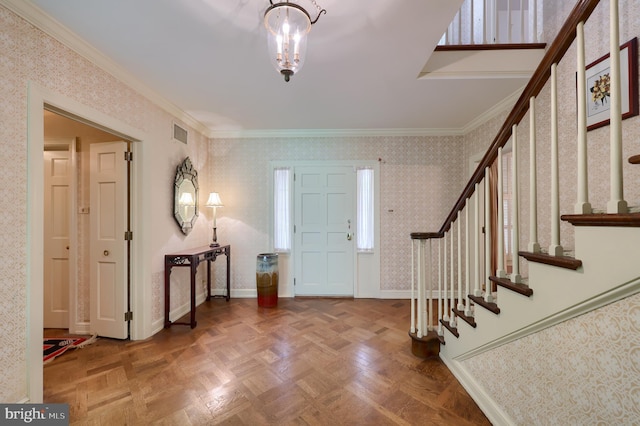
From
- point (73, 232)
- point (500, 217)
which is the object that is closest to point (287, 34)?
point (500, 217)

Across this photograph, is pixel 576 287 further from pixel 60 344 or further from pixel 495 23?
pixel 60 344

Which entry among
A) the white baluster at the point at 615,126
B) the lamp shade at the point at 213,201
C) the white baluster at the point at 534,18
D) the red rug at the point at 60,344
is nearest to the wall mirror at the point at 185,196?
the lamp shade at the point at 213,201

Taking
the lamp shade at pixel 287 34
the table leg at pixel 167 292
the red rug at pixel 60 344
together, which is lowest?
the red rug at pixel 60 344

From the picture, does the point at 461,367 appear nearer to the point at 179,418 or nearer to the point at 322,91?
the point at 179,418

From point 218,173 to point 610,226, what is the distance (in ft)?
13.5

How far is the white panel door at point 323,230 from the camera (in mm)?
3939

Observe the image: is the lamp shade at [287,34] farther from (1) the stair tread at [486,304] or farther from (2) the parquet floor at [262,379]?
(2) the parquet floor at [262,379]

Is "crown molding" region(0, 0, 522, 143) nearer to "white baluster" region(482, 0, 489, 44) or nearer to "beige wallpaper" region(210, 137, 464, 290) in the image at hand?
"beige wallpaper" region(210, 137, 464, 290)

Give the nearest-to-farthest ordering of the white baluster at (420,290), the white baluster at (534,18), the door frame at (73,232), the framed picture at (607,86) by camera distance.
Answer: the framed picture at (607,86) → the white baluster at (420,290) → the white baluster at (534,18) → the door frame at (73,232)

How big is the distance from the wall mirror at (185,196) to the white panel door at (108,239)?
0.57 metres

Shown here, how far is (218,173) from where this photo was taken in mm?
4004

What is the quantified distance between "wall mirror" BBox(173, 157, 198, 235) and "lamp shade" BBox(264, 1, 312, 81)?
2261mm

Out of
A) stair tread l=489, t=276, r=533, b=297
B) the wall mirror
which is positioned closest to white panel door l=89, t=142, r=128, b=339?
the wall mirror

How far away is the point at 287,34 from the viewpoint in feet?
4.86
